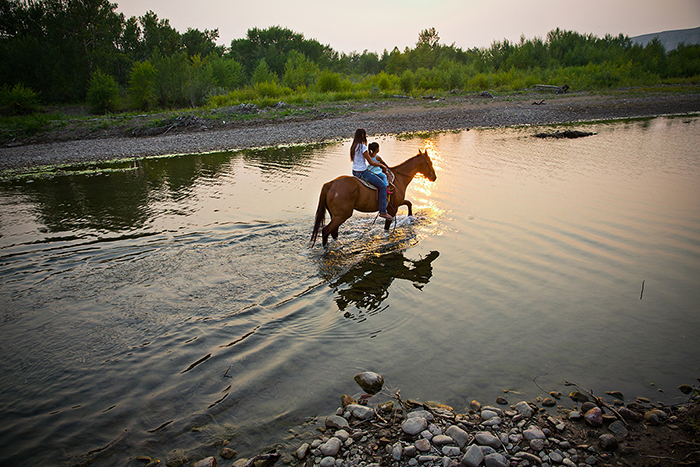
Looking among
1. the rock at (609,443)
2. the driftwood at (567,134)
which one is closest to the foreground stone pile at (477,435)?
the rock at (609,443)

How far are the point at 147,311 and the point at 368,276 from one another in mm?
3679

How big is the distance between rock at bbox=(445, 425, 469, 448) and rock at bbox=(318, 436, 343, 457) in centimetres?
98

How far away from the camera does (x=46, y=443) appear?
3.65 metres

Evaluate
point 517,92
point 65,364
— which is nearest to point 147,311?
point 65,364

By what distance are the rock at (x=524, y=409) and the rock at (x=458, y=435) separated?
681 millimetres

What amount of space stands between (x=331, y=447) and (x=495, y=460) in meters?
1.35

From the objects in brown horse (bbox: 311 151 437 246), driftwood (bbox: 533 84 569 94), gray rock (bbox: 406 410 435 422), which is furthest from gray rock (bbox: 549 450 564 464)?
driftwood (bbox: 533 84 569 94)

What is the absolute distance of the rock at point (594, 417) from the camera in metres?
3.51

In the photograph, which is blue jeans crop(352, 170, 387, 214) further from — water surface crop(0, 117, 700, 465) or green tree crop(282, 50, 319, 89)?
green tree crop(282, 50, 319, 89)

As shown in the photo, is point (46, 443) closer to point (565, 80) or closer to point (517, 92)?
point (517, 92)

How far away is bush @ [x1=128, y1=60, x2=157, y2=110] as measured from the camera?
34062 mm

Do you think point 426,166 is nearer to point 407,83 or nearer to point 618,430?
point 618,430

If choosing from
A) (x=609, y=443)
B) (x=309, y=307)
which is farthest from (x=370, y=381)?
(x=609, y=443)

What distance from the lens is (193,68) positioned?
37312mm
